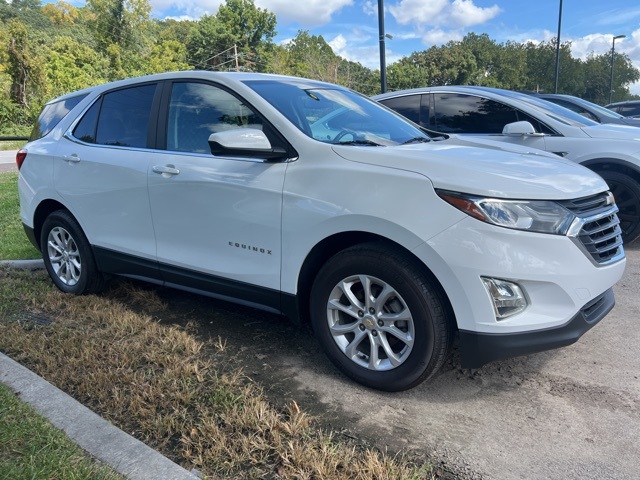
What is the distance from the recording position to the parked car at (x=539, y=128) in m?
5.34

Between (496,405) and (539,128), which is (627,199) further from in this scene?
(496,405)

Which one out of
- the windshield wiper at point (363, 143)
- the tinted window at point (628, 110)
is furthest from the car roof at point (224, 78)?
the tinted window at point (628, 110)

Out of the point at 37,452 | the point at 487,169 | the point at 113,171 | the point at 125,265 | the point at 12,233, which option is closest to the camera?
the point at 37,452

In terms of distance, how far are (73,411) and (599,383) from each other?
→ 2765 mm

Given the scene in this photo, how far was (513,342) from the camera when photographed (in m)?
2.42

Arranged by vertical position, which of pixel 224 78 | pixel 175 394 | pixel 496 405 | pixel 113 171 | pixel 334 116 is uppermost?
pixel 224 78

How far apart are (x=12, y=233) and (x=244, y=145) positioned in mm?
4879

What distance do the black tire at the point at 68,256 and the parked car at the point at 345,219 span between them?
0.05m

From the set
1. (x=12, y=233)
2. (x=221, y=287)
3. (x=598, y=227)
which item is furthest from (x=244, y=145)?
(x=12, y=233)

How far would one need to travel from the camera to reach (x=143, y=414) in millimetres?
2531

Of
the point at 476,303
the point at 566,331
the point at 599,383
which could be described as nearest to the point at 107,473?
the point at 476,303

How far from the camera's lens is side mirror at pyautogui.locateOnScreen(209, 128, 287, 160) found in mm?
2930

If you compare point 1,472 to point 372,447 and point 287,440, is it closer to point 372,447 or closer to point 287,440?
point 287,440

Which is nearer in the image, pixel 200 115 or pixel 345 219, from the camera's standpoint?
pixel 345 219
